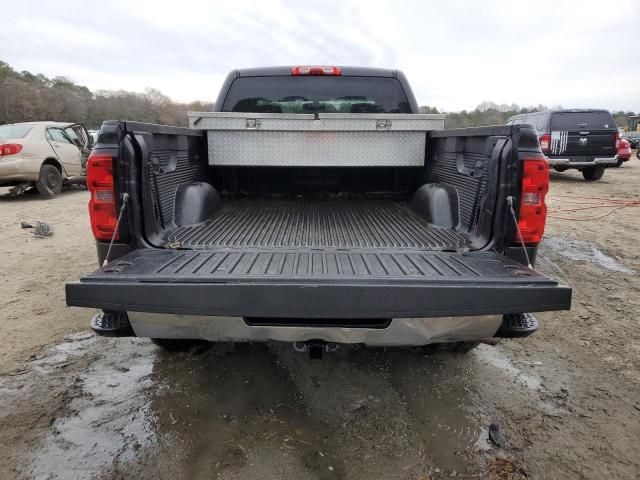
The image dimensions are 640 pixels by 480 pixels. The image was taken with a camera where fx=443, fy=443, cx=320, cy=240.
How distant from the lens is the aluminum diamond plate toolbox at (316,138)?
3.53 m

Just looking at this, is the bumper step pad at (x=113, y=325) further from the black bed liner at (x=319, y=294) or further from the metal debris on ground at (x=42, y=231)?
the metal debris on ground at (x=42, y=231)

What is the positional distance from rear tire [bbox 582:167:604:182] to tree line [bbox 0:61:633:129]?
16744 mm

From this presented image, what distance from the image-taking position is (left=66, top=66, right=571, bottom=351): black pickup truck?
1.89 m

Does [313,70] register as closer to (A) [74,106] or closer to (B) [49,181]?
(B) [49,181]

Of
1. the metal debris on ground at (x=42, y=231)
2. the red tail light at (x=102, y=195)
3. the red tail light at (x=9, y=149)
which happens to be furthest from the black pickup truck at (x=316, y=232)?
the red tail light at (x=9, y=149)

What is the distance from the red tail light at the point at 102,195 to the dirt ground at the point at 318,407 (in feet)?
3.39

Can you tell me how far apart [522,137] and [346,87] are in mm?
2538

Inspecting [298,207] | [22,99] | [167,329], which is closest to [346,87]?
[298,207]

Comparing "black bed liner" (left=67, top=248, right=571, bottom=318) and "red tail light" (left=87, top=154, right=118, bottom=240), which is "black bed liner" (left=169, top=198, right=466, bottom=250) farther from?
"black bed liner" (left=67, top=248, right=571, bottom=318)

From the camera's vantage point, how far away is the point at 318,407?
255cm

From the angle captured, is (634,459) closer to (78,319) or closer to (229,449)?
(229,449)

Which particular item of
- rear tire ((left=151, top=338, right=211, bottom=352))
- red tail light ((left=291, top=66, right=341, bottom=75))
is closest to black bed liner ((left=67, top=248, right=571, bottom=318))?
rear tire ((left=151, top=338, right=211, bottom=352))

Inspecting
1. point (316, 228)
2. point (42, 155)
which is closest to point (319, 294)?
point (316, 228)

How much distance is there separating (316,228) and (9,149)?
8.93 meters
